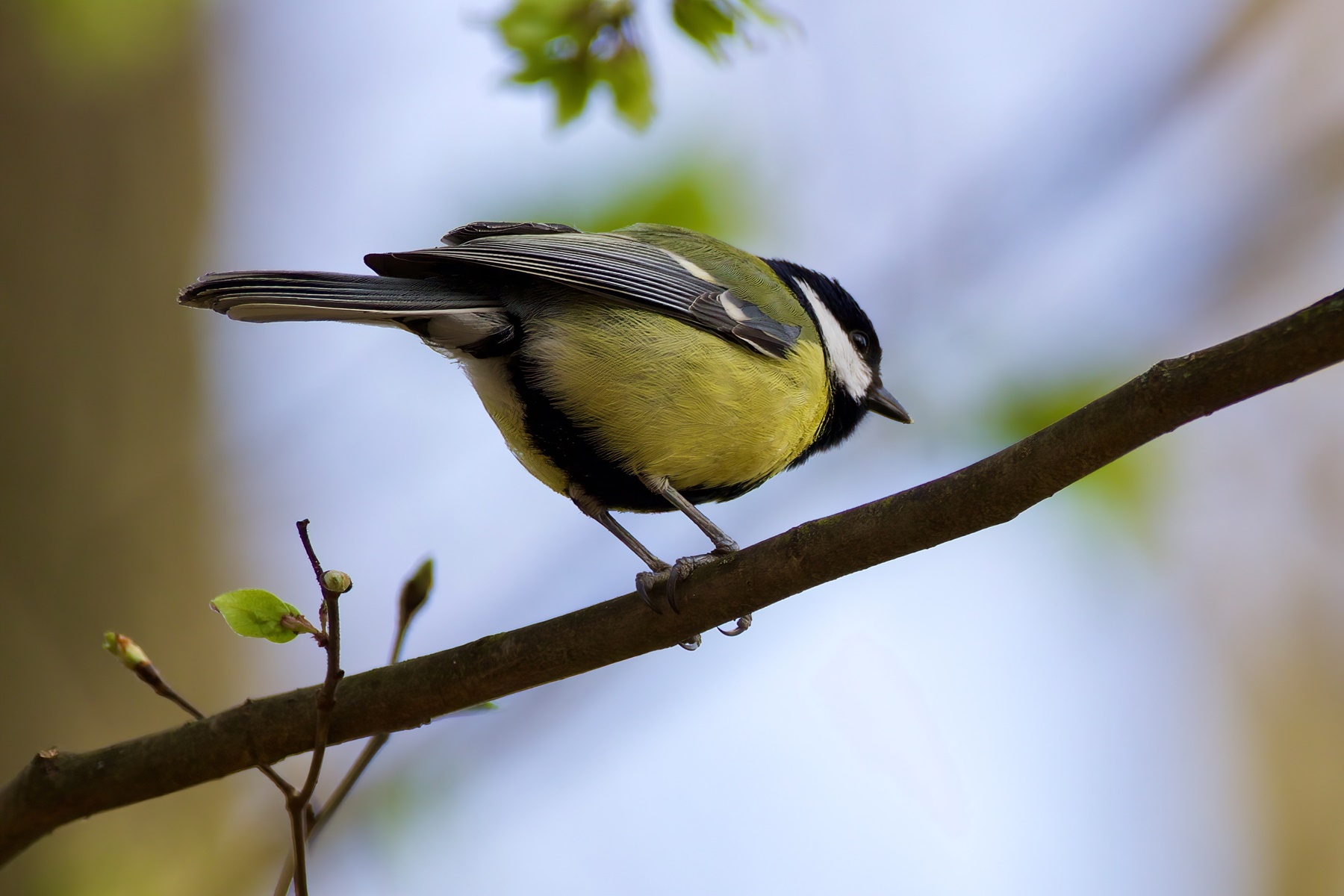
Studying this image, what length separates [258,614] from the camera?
1.78m

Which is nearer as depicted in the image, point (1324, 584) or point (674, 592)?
point (674, 592)

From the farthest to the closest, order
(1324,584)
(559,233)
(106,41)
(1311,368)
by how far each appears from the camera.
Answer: (1324,584) < (106,41) < (559,233) < (1311,368)

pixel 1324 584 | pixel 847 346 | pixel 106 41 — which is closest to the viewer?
pixel 106 41

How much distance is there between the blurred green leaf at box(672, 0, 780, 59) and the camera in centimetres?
238

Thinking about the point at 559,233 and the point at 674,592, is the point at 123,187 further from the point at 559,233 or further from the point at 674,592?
the point at 674,592

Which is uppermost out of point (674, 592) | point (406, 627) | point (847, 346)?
point (847, 346)

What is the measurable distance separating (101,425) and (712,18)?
238cm

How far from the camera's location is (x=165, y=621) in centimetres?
352

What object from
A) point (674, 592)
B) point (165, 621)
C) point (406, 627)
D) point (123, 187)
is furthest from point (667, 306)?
point (123, 187)

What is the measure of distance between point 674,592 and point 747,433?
0.70 metres

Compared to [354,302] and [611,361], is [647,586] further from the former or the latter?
[354,302]

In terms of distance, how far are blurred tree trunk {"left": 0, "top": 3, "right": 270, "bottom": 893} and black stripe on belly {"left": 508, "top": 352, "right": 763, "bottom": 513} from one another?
136 cm

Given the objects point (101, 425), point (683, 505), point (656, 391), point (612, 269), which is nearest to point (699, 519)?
point (683, 505)

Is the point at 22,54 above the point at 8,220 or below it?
above
